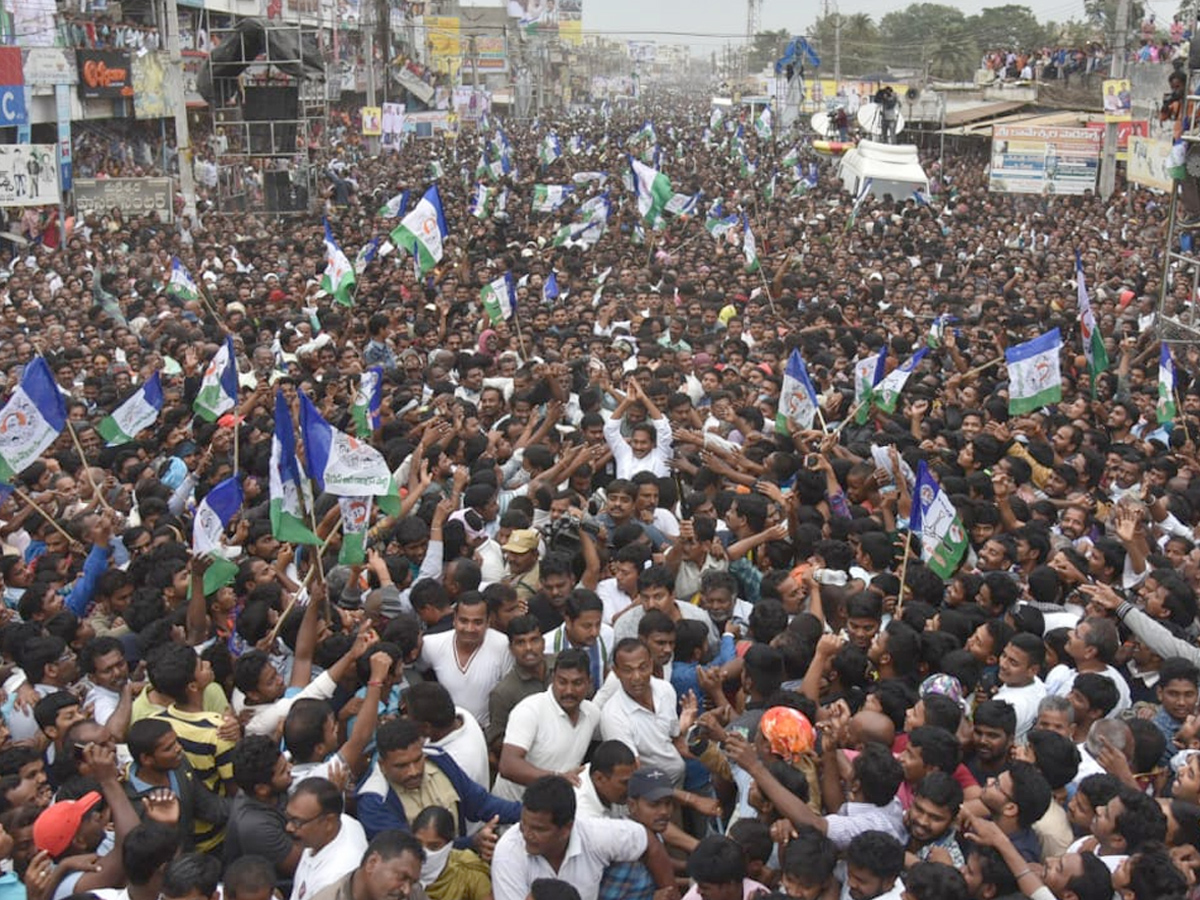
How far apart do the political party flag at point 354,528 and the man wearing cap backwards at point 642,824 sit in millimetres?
2295

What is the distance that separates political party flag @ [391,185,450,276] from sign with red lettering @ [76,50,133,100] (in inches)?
679

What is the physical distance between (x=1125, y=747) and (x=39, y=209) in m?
19.6

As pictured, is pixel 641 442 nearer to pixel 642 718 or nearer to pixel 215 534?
pixel 215 534

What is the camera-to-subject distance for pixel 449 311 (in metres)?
A: 12.9

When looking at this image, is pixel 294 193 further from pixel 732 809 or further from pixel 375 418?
pixel 732 809

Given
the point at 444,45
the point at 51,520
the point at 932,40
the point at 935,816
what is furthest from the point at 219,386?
the point at 932,40

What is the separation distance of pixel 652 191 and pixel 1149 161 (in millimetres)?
6108

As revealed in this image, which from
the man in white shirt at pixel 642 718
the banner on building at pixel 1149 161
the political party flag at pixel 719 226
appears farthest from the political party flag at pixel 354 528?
the political party flag at pixel 719 226

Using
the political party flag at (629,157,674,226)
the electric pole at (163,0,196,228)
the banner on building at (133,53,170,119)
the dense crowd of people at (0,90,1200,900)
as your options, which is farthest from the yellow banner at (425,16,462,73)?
the dense crowd of people at (0,90,1200,900)

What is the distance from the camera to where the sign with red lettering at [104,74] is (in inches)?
1068

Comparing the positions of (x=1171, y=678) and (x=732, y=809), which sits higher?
(x=1171, y=678)

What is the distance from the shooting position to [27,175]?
653 inches

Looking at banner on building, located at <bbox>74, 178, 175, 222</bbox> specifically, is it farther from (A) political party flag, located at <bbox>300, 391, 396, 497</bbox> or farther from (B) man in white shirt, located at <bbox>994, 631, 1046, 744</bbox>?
(B) man in white shirt, located at <bbox>994, 631, 1046, 744</bbox>

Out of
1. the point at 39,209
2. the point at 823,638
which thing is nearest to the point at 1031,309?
the point at 823,638
